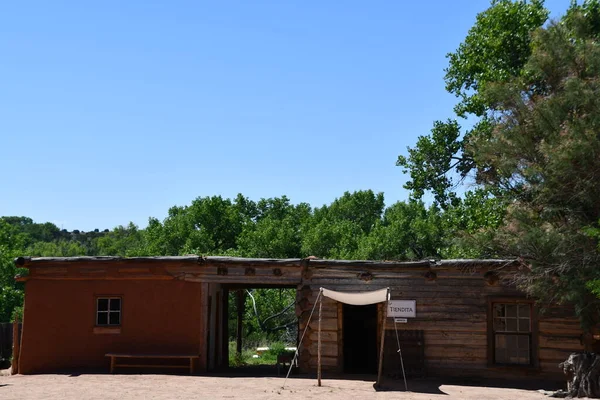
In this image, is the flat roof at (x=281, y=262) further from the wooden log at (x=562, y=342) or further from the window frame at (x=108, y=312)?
the wooden log at (x=562, y=342)

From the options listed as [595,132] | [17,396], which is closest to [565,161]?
[595,132]

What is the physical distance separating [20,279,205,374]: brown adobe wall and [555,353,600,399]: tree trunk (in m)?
8.24

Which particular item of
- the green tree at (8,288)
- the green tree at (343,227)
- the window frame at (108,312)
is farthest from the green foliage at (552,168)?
the green tree at (8,288)

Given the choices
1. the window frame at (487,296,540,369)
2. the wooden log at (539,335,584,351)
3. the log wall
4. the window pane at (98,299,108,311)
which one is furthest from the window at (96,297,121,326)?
the wooden log at (539,335,584,351)

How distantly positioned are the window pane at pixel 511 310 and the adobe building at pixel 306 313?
23 mm

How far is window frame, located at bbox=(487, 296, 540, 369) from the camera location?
658 inches

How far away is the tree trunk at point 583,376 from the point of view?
14.3 metres

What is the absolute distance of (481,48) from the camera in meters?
26.7

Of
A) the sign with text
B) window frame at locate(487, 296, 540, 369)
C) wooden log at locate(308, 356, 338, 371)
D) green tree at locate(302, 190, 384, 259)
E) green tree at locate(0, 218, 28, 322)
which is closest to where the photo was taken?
window frame at locate(487, 296, 540, 369)

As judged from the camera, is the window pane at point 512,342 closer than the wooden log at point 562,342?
No

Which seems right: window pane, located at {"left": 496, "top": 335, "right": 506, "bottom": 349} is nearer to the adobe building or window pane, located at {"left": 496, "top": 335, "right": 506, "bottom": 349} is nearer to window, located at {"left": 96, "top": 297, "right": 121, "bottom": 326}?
the adobe building

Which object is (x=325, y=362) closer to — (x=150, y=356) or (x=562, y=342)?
(x=150, y=356)

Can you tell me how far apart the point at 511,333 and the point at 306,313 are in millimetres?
4697

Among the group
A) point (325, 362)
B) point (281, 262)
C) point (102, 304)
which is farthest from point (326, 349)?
point (102, 304)
